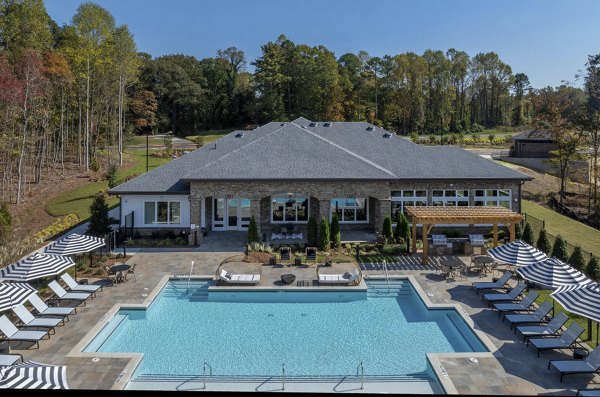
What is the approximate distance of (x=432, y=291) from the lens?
1800cm

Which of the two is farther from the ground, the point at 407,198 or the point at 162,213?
the point at 407,198

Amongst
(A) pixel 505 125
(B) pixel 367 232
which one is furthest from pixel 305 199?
(A) pixel 505 125

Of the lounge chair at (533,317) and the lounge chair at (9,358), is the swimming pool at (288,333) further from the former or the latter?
the lounge chair at (9,358)

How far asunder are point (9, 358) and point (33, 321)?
8.34 ft

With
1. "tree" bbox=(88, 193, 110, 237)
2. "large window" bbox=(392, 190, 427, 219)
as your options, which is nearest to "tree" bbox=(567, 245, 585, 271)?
"large window" bbox=(392, 190, 427, 219)

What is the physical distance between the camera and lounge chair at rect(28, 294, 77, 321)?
14930mm

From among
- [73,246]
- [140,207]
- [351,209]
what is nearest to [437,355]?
[73,246]

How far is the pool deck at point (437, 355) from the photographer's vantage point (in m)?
11.1

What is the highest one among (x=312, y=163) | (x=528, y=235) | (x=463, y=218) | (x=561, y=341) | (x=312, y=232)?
(x=312, y=163)

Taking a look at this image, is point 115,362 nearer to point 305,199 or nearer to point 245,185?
point 245,185

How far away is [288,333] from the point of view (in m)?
15.0

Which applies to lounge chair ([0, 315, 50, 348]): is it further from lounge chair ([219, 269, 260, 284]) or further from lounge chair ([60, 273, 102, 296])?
lounge chair ([219, 269, 260, 284])

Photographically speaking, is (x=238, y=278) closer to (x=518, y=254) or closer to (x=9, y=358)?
(x=9, y=358)

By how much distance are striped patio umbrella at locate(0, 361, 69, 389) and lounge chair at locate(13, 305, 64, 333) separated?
4387 mm
